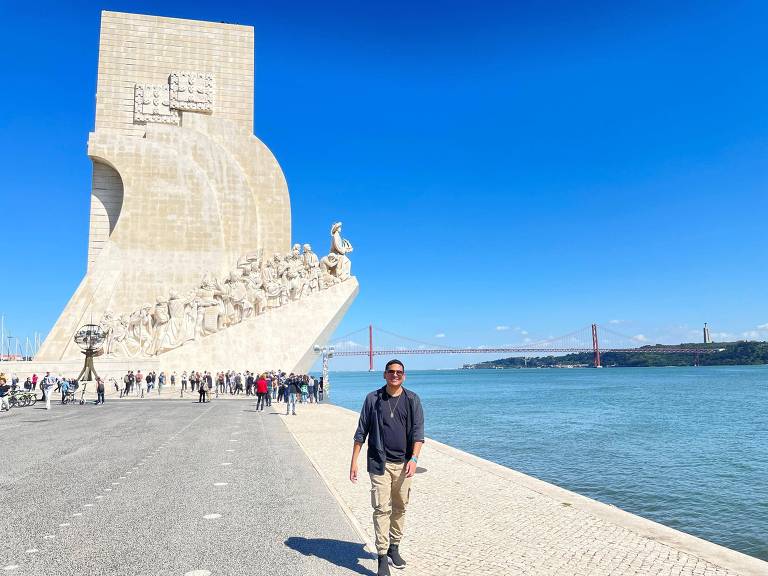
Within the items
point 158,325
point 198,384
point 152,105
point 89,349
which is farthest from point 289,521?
point 152,105

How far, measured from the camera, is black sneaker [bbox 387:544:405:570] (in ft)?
9.56

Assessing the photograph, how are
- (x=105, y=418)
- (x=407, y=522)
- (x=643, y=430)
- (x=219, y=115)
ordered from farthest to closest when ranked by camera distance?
(x=219, y=115) → (x=643, y=430) → (x=105, y=418) → (x=407, y=522)

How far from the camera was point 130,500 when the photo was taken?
13.9 ft

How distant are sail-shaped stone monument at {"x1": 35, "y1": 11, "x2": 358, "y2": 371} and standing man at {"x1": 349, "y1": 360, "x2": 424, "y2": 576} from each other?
58.6 feet

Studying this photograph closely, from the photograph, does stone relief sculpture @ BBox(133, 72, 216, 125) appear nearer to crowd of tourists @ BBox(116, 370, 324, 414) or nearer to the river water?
crowd of tourists @ BBox(116, 370, 324, 414)

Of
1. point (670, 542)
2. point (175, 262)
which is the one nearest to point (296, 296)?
point (175, 262)

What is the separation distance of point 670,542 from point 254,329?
18.3m

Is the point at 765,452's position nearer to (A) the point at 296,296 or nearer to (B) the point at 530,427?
(B) the point at 530,427

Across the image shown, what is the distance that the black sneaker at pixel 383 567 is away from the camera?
275 cm

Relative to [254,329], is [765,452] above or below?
below

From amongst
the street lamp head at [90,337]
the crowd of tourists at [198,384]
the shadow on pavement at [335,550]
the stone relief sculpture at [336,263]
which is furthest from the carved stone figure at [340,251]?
the shadow on pavement at [335,550]

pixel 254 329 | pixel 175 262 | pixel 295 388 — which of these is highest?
pixel 175 262

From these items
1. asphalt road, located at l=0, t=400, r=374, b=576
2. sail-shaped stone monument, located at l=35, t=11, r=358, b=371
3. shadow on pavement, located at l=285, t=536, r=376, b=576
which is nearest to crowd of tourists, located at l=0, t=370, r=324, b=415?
sail-shaped stone monument, located at l=35, t=11, r=358, b=371

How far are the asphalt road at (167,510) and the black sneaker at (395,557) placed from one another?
0.12m
